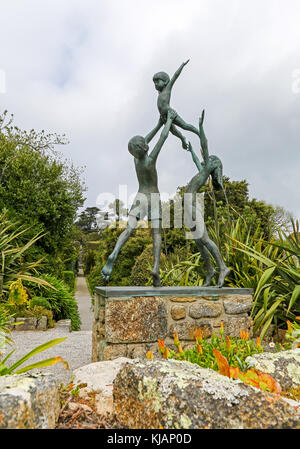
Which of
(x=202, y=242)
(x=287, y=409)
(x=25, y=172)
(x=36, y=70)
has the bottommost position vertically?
(x=287, y=409)

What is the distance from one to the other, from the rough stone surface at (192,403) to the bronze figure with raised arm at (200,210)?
2165mm

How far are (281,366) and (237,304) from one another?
1.66 meters

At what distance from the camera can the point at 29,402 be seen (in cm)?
107

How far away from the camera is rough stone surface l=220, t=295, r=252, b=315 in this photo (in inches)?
130

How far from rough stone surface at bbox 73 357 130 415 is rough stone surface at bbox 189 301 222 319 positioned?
1043 mm

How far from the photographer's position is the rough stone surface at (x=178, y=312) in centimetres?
309

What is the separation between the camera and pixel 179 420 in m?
1.10

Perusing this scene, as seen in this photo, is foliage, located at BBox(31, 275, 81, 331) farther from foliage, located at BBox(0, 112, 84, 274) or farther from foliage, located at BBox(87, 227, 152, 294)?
foliage, located at BBox(87, 227, 152, 294)

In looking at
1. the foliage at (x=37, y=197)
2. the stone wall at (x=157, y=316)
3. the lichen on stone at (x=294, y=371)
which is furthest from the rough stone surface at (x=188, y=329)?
the foliage at (x=37, y=197)

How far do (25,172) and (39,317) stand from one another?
13.3 feet

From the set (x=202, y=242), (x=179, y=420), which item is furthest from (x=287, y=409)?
(x=202, y=242)

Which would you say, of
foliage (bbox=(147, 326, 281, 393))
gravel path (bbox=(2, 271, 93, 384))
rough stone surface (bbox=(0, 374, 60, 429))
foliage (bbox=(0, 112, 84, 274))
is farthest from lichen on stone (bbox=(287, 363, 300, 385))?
foliage (bbox=(0, 112, 84, 274))
